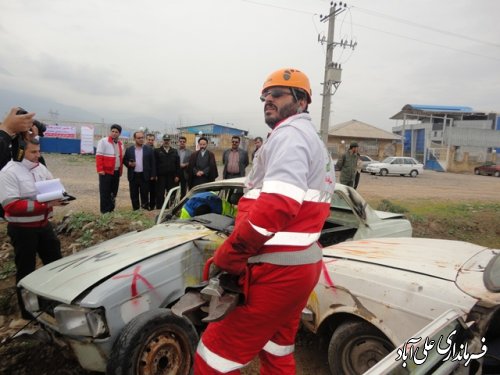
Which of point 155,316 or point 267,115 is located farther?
point 155,316

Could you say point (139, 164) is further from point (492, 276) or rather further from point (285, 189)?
point (492, 276)

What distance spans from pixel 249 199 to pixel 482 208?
1043 centimetres

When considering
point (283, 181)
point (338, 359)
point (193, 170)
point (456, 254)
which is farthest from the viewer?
point (193, 170)

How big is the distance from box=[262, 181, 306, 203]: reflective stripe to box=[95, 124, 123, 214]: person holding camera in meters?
6.12

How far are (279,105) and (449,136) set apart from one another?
44888 millimetres

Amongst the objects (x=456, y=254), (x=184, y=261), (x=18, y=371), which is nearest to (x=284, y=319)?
(x=184, y=261)

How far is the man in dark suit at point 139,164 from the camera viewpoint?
758 centimetres

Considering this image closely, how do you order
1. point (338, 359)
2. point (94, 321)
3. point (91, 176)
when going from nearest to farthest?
point (94, 321) → point (338, 359) → point (91, 176)

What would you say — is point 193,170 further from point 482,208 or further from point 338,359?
point 482,208

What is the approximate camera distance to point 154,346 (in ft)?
8.07

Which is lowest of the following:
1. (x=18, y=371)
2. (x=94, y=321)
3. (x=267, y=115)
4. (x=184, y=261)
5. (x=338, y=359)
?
(x=18, y=371)

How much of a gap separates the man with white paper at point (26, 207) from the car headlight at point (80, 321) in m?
1.17

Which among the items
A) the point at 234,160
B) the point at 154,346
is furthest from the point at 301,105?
the point at 234,160

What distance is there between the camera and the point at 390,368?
1326 mm
